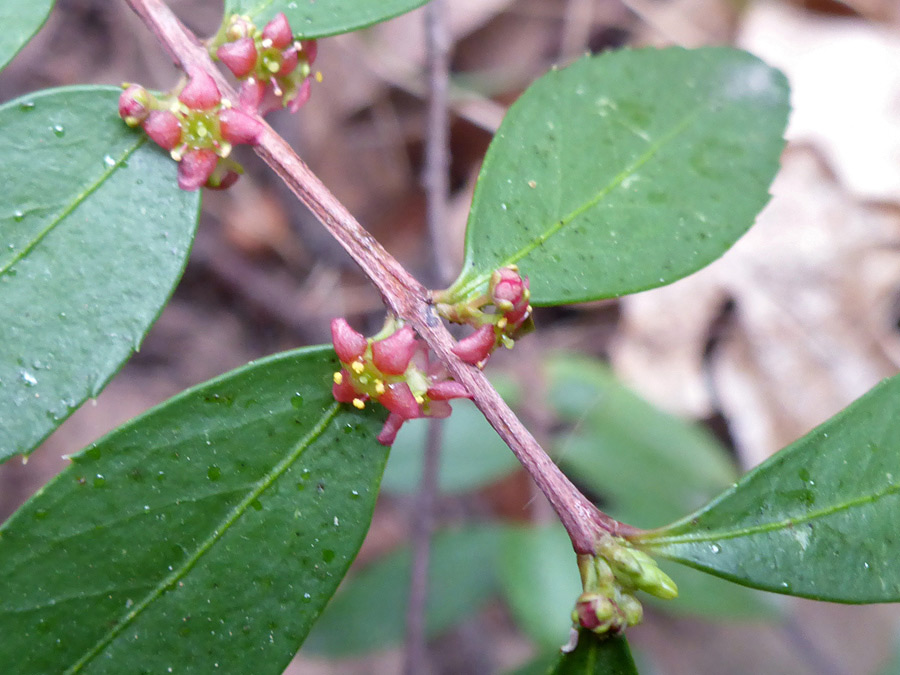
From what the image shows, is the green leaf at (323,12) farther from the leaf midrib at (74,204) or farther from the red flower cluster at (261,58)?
the leaf midrib at (74,204)

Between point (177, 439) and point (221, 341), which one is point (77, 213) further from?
point (221, 341)

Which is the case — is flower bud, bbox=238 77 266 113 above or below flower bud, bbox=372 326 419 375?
above

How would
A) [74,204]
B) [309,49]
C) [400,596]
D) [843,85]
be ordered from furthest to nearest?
1. [843,85]
2. [400,596]
3. [309,49]
4. [74,204]

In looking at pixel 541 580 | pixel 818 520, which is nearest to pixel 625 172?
pixel 818 520

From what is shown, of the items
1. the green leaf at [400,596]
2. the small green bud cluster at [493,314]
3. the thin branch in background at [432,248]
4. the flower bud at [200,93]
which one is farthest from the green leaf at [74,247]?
the green leaf at [400,596]

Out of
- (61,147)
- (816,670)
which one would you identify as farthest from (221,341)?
(816,670)

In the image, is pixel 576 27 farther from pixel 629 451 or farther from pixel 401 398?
pixel 401 398

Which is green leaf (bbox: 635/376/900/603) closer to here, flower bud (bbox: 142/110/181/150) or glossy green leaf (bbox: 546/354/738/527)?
flower bud (bbox: 142/110/181/150)

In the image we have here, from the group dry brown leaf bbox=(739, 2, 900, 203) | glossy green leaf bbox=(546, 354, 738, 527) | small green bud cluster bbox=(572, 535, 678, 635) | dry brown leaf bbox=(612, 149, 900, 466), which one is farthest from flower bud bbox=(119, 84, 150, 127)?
dry brown leaf bbox=(739, 2, 900, 203)
